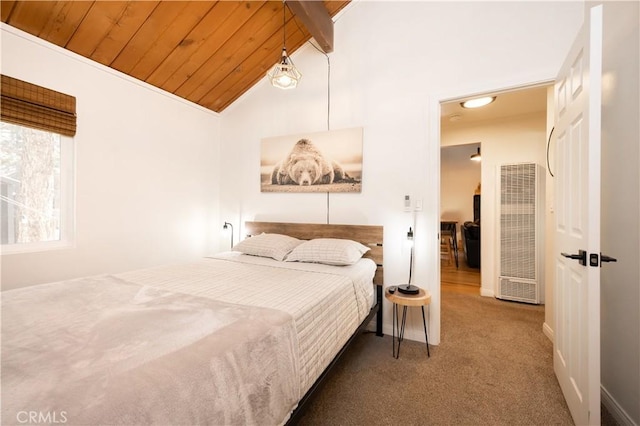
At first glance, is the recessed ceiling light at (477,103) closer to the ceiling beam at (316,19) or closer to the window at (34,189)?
the ceiling beam at (316,19)

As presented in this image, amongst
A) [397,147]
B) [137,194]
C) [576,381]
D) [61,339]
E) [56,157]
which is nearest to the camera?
[61,339]

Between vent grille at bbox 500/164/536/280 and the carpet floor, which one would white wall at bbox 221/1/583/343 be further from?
vent grille at bbox 500/164/536/280

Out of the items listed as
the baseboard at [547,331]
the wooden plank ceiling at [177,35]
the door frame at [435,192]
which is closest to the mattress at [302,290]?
the door frame at [435,192]

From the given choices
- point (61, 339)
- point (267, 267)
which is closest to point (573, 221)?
point (267, 267)

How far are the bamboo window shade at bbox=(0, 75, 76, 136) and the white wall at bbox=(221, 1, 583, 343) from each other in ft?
6.27

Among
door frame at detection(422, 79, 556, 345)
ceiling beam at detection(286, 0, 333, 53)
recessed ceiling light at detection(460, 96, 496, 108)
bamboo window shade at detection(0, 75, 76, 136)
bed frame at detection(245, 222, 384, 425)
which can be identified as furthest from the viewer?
recessed ceiling light at detection(460, 96, 496, 108)

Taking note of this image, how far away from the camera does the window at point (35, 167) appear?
6.87 feet

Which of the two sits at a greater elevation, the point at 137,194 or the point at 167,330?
the point at 137,194

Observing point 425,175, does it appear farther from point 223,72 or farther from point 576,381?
point 223,72

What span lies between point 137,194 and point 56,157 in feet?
2.18

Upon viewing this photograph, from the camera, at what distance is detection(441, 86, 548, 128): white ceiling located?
3027mm

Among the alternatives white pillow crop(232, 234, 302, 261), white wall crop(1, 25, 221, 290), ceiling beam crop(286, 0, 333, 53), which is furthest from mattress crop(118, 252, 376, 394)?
ceiling beam crop(286, 0, 333, 53)

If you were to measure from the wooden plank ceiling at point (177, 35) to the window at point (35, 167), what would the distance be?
49 centimetres

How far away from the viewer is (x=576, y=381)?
149 centimetres
